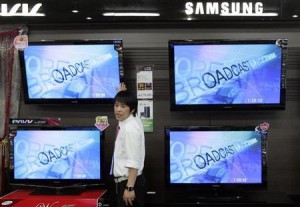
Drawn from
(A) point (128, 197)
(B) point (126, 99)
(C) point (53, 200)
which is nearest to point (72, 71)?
(B) point (126, 99)

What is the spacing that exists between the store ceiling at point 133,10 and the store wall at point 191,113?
5.5 inches

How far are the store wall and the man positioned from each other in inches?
25.5

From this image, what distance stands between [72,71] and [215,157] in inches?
61.0

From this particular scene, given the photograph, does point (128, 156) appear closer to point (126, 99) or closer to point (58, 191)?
point (126, 99)

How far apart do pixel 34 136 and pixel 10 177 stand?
17.2 inches

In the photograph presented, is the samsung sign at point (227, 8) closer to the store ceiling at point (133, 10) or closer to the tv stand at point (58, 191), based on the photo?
the store ceiling at point (133, 10)

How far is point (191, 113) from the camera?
164 inches

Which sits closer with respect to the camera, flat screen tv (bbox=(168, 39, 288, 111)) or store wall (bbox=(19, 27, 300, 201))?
flat screen tv (bbox=(168, 39, 288, 111))

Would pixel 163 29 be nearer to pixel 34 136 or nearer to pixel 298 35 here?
pixel 298 35

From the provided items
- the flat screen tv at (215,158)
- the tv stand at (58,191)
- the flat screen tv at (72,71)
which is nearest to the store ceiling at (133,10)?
the flat screen tv at (72,71)

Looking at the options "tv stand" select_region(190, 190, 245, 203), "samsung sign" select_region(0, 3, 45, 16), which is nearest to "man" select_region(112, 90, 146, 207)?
"tv stand" select_region(190, 190, 245, 203)

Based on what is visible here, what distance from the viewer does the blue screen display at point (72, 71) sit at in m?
3.89

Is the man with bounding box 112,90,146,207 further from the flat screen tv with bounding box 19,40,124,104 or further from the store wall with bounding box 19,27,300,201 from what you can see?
the store wall with bounding box 19,27,300,201

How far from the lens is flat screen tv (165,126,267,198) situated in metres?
3.78
